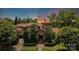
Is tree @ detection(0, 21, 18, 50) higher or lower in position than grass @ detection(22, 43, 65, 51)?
higher

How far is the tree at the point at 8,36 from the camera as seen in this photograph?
234 centimetres

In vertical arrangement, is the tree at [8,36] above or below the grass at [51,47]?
above

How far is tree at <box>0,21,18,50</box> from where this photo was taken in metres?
2.34

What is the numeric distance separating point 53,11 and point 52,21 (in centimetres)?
13

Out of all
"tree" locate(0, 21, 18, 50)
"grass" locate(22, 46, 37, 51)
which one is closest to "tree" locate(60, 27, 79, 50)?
"grass" locate(22, 46, 37, 51)

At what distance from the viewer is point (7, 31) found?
7.71 ft

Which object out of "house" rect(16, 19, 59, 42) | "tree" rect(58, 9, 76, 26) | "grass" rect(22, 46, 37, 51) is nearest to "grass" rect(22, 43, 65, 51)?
"grass" rect(22, 46, 37, 51)

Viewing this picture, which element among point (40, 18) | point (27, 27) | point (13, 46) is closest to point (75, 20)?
point (40, 18)

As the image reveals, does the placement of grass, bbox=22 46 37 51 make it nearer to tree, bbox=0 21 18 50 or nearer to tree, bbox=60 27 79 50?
tree, bbox=0 21 18 50

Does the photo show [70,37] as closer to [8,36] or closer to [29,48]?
[29,48]

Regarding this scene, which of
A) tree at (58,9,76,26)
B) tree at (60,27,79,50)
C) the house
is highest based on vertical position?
tree at (58,9,76,26)

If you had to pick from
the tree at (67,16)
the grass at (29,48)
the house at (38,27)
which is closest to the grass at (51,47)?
the grass at (29,48)

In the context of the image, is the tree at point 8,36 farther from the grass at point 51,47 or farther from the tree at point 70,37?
the tree at point 70,37
